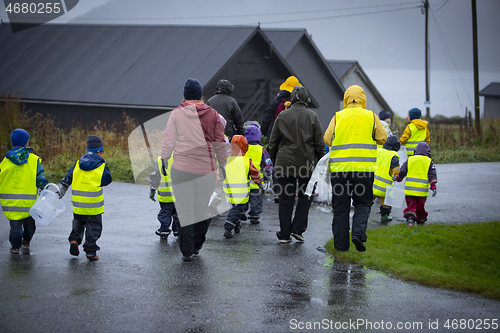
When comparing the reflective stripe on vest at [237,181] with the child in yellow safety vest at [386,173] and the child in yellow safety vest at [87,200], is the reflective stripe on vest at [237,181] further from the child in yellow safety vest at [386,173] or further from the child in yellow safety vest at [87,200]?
the child in yellow safety vest at [386,173]

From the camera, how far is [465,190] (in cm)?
1250

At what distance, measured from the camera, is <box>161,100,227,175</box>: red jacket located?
235 inches

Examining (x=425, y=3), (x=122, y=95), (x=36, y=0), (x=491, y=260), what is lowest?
(x=491, y=260)

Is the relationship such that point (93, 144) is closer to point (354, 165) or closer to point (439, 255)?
point (354, 165)

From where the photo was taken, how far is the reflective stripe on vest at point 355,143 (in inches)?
254

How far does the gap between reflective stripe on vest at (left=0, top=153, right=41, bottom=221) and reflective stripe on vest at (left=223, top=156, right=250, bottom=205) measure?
2.67 meters

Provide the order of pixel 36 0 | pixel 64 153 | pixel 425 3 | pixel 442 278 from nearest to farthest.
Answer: pixel 442 278
pixel 64 153
pixel 36 0
pixel 425 3

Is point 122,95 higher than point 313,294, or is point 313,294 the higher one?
point 122,95

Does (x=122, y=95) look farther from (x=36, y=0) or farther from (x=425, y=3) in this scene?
(x=425, y=3)

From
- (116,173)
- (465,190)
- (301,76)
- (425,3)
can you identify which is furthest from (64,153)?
(425,3)

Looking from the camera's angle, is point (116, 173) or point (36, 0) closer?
point (116, 173)

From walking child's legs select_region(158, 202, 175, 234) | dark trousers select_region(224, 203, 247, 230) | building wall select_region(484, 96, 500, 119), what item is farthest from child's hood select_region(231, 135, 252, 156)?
building wall select_region(484, 96, 500, 119)

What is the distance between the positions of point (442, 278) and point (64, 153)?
11.3 metres

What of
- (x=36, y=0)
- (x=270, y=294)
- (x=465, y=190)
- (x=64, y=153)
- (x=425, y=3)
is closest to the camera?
(x=270, y=294)
